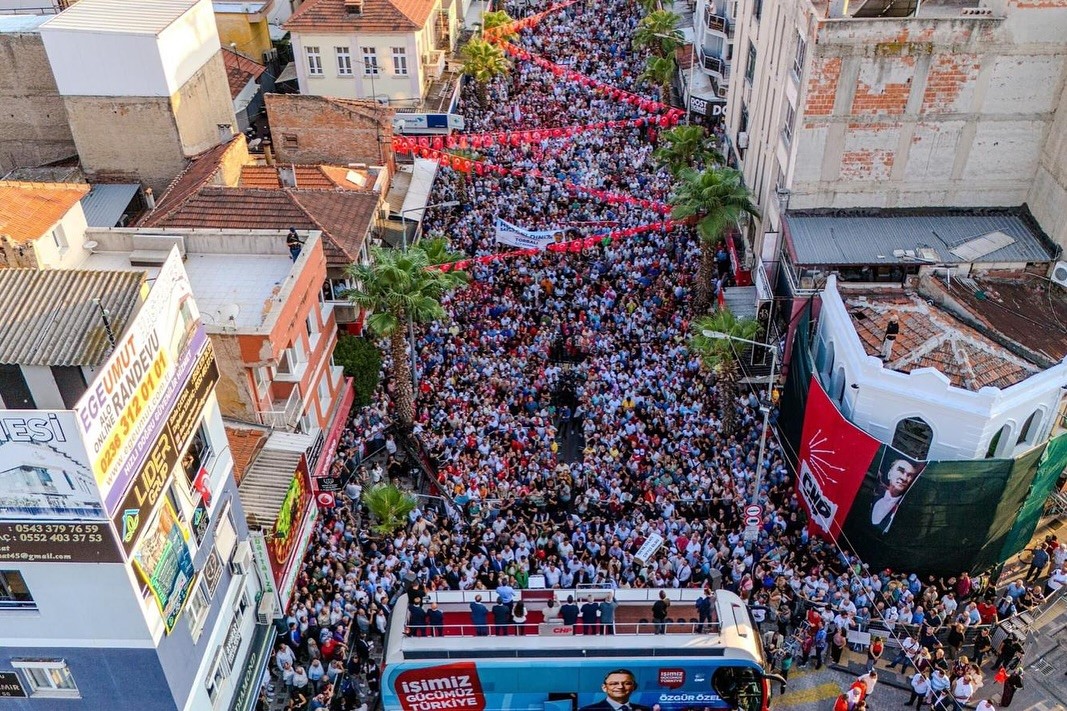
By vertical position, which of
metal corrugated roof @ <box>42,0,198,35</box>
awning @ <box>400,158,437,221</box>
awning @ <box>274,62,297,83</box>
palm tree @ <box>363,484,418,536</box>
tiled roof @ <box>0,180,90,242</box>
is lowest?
palm tree @ <box>363,484,418,536</box>

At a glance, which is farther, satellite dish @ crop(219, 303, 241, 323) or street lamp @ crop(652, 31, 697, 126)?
street lamp @ crop(652, 31, 697, 126)

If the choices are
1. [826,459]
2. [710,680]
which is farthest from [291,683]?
[826,459]

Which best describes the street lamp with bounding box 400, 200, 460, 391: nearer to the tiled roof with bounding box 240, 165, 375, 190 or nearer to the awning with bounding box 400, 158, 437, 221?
the awning with bounding box 400, 158, 437, 221

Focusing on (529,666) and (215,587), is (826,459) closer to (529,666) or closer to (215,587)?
(529,666)

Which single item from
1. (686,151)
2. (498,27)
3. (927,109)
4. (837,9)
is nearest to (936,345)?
(927,109)

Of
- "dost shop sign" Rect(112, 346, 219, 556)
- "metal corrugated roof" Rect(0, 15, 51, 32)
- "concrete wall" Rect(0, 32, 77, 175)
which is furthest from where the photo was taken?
"metal corrugated roof" Rect(0, 15, 51, 32)

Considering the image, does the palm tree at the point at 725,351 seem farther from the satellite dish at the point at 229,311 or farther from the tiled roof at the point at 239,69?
the tiled roof at the point at 239,69

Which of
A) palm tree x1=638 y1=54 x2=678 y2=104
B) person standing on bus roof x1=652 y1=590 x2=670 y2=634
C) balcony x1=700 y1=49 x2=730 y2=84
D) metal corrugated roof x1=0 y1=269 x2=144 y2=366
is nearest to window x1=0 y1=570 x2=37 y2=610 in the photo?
metal corrugated roof x1=0 y1=269 x2=144 y2=366
